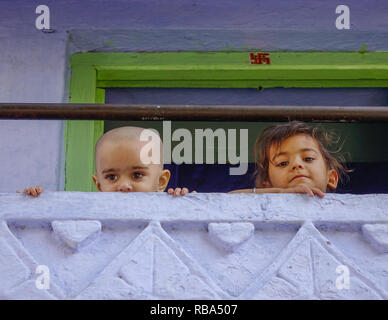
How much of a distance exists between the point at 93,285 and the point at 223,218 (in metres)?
0.50

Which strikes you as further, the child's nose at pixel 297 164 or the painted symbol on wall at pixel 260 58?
the painted symbol on wall at pixel 260 58

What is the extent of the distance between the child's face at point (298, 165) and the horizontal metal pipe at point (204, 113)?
63cm

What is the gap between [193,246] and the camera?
7.50 ft

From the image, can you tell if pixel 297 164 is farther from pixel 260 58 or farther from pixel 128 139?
pixel 260 58

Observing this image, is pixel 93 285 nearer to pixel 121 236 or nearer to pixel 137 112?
pixel 121 236

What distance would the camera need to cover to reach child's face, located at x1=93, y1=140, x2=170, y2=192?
3021 millimetres

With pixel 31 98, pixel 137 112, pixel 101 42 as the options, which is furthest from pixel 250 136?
pixel 137 112

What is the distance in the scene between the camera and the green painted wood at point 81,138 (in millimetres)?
3701

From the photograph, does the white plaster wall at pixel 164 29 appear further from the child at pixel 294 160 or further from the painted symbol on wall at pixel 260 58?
the child at pixel 294 160

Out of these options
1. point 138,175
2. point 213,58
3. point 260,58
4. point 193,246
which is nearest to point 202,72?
point 213,58

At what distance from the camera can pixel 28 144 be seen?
367cm

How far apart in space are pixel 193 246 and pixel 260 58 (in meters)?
1.96

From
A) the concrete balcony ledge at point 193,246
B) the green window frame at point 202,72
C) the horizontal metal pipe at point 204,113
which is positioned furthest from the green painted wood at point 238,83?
the concrete balcony ledge at point 193,246

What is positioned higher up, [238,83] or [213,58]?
[213,58]
